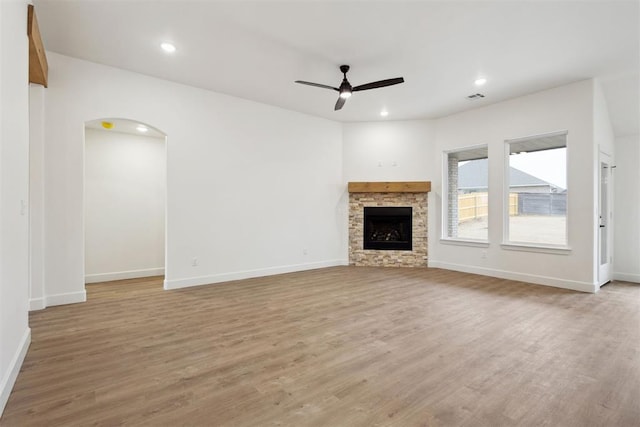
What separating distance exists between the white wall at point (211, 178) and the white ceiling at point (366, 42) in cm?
40

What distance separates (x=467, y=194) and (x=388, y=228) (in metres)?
1.76

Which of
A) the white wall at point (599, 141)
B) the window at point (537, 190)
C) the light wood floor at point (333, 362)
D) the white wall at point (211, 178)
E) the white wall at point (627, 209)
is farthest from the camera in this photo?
the white wall at point (627, 209)

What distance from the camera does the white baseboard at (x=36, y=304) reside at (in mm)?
3703

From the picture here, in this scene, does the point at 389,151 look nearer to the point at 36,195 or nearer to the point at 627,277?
the point at 627,277

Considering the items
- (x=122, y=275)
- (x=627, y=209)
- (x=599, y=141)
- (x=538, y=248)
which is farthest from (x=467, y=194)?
(x=122, y=275)

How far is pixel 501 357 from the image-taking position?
8.33 ft

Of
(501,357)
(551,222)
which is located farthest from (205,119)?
(551,222)

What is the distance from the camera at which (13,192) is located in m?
2.20

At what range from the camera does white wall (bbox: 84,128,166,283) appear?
537 cm

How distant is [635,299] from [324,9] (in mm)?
5450

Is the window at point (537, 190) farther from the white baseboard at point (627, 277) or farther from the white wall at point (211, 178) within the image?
the white wall at point (211, 178)

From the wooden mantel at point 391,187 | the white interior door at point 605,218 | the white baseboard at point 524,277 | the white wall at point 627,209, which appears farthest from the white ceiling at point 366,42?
the white baseboard at point 524,277

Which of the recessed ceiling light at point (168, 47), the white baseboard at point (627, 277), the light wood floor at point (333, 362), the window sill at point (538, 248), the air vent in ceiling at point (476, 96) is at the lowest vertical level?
the light wood floor at point (333, 362)

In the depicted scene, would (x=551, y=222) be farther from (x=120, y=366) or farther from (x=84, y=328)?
(x=84, y=328)
